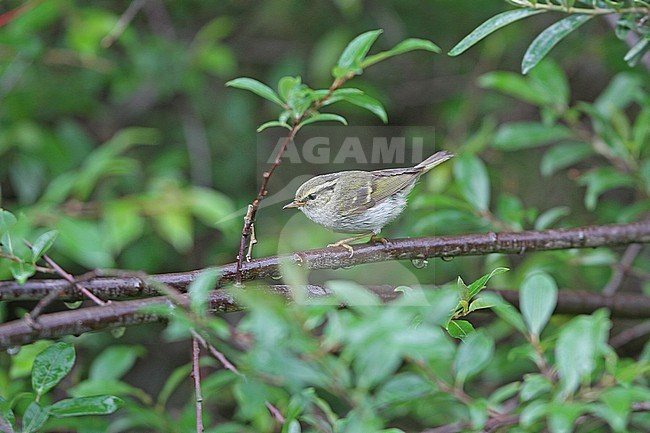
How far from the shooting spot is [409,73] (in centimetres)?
506

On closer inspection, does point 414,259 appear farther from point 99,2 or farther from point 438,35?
point 99,2

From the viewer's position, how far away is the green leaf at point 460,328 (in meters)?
1.62

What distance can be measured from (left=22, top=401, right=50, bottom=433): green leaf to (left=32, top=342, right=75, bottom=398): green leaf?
0.18 ft

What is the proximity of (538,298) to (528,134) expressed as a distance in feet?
5.20

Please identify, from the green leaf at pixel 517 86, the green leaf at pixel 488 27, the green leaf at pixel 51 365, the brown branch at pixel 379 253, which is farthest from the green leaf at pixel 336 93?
the green leaf at pixel 517 86

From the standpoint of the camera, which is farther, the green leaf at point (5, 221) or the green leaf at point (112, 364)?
the green leaf at point (112, 364)

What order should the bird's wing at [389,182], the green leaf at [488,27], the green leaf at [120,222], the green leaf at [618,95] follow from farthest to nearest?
the green leaf at [120,222] → the green leaf at [618,95] → the bird's wing at [389,182] → the green leaf at [488,27]

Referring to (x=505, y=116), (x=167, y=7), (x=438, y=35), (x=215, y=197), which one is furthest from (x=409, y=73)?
(x=215, y=197)

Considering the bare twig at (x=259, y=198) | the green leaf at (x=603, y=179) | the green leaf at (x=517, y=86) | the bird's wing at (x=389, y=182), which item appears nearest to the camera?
the bare twig at (x=259, y=198)

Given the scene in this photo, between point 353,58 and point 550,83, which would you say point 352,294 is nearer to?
point 353,58

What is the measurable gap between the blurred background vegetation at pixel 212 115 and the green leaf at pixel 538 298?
1.46 m

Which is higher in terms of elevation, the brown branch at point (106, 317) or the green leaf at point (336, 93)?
the green leaf at point (336, 93)

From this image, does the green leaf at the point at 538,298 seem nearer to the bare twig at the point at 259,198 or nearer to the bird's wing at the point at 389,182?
the bare twig at the point at 259,198

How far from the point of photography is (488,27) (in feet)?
6.23
